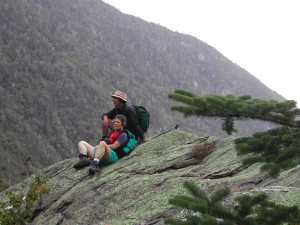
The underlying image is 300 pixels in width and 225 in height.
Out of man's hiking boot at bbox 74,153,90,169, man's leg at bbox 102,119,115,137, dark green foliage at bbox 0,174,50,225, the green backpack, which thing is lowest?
dark green foliage at bbox 0,174,50,225

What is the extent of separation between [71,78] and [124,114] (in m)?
129

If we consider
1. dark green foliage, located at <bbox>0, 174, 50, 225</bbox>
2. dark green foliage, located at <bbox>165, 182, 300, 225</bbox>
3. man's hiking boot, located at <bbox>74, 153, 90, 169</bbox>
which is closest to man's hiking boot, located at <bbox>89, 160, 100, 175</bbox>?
man's hiking boot, located at <bbox>74, 153, 90, 169</bbox>

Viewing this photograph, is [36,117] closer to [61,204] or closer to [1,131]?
[1,131]

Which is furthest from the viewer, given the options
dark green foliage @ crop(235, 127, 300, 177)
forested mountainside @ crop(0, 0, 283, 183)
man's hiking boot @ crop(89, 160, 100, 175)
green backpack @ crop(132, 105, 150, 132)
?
forested mountainside @ crop(0, 0, 283, 183)

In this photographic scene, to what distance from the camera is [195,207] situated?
218 centimetres

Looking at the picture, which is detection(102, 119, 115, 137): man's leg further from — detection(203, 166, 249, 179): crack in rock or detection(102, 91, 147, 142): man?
detection(203, 166, 249, 179): crack in rock

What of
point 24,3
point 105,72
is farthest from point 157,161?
point 24,3

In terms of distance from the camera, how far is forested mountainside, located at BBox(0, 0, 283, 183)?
10194 cm

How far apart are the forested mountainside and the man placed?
60.4m

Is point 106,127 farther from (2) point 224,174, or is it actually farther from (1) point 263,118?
(1) point 263,118

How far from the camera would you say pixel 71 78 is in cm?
13225

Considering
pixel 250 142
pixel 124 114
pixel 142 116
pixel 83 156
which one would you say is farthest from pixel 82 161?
pixel 250 142

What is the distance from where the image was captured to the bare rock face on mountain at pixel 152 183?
463 centimetres

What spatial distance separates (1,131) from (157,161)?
9635 cm
